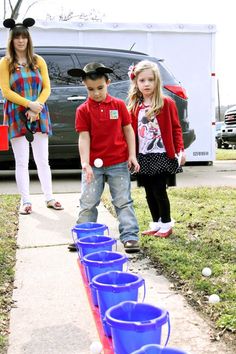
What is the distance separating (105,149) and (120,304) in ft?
6.43

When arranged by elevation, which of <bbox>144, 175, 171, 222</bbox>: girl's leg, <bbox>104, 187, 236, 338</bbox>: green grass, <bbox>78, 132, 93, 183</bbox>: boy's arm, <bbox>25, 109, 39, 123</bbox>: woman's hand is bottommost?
<bbox>104, 187, 236, 338</bbox>: green grass

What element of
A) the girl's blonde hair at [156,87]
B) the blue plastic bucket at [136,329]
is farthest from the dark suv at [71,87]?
the blue plastic bucket at [136,329]

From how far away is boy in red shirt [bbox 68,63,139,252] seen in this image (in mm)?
3809

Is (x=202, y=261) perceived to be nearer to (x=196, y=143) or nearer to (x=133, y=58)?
(x=133, y=58)

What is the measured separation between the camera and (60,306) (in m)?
2.83

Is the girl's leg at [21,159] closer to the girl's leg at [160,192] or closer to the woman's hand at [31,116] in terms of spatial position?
the woman's hand at [31,116]

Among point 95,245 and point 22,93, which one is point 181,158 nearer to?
point 95,245

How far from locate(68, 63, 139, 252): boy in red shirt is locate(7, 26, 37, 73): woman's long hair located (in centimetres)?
112

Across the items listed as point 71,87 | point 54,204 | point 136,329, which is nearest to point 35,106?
point 54,204

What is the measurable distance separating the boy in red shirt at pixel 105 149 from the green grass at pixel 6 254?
495mm

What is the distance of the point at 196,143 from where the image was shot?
31.6 feet

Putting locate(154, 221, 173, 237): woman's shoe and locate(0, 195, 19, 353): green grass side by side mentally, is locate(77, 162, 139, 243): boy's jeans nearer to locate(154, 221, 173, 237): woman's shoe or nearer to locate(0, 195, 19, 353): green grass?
locate(154, 221, 173, 237): woman's shoe

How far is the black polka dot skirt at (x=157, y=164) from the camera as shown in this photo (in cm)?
408

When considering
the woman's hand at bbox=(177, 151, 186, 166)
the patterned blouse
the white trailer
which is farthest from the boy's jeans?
the white trailer
